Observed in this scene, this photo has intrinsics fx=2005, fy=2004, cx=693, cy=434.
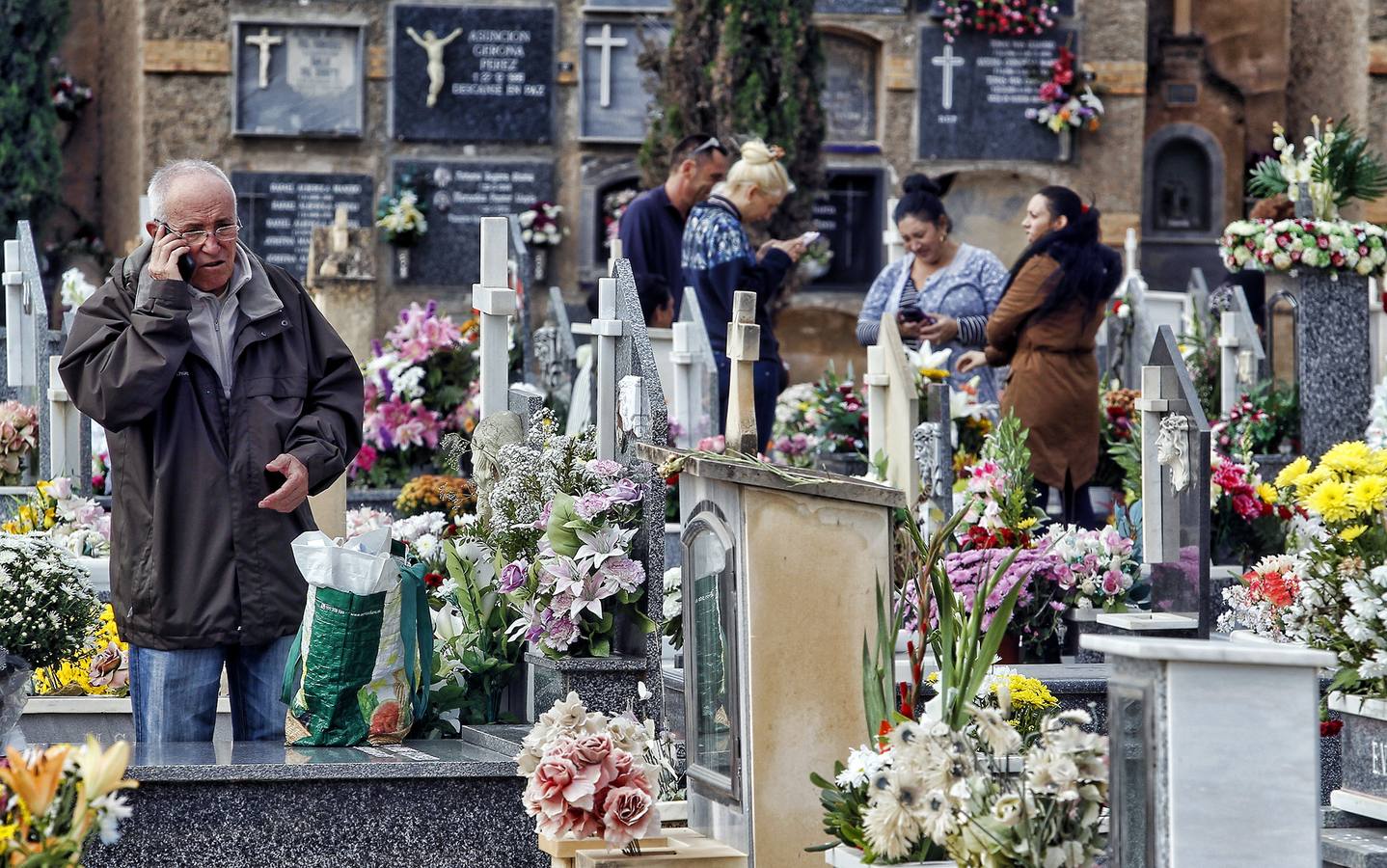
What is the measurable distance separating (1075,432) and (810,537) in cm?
409

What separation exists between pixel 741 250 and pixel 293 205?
8.53m

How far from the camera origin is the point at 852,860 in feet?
10.9

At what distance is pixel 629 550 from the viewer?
474 centimetres

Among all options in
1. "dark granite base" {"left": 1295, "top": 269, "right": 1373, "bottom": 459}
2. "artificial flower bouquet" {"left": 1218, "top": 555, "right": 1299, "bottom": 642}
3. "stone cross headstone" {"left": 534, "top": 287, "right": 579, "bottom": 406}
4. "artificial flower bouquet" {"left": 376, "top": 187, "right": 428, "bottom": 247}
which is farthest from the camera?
"artificial flower bouquet" {"left": 376, "top": 187, "right": 428, "bottom": 247}

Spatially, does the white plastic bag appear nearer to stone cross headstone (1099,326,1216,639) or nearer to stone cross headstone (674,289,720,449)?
stone cross headstone (1099,326,1216,639)

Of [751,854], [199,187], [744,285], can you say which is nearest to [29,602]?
[199,187]

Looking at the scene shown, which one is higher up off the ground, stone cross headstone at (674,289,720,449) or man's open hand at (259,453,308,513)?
stone cross headstone at (674,289,720,449)

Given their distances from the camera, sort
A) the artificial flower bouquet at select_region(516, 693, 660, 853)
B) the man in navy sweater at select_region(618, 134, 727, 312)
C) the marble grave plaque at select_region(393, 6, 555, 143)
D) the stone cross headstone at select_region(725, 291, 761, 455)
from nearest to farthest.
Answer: the artificial flower bouquet at select_region(516, 693, 660, 853)
the stone cross headstone at select_region(725, 291, 761, 455)
the man in navy sweater at select_region(618, 134, 727, 312)
the marble grave plaque at select_region(393, 6, 555, 143)

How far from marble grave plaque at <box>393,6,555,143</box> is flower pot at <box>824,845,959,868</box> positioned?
13.0m

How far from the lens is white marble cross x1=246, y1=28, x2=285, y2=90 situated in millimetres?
15648

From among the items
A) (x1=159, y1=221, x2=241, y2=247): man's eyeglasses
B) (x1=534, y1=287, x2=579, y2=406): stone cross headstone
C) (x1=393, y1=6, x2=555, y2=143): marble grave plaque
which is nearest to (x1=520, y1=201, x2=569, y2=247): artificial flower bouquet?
(x1=393, y1=6, x2=555, y2=143): marble grave plaque

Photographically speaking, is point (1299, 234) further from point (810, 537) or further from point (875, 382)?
point (810, 537)

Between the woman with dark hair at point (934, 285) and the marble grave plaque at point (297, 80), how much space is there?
26.6 feet

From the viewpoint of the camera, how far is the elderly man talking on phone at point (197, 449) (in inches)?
163
